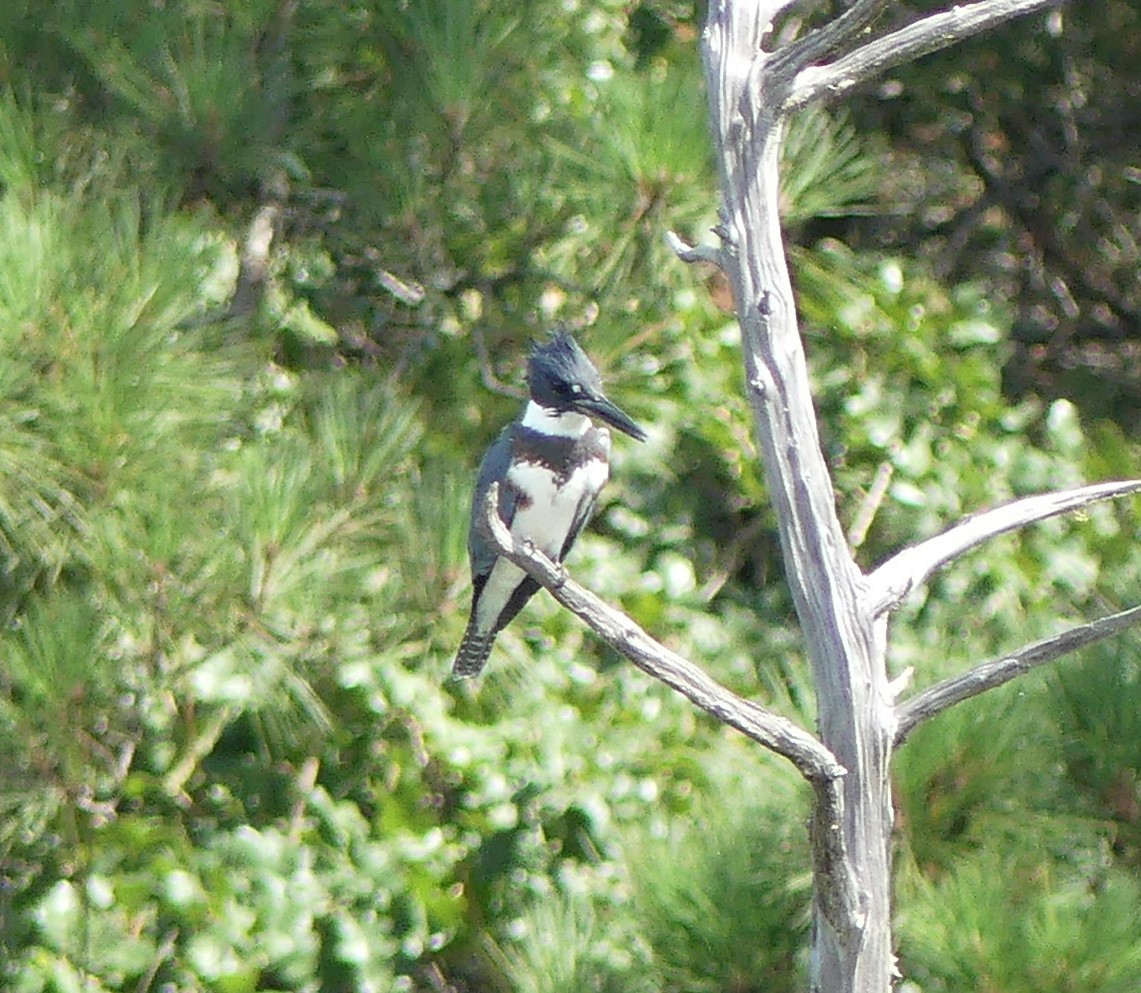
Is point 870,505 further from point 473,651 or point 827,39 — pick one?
point 827,39

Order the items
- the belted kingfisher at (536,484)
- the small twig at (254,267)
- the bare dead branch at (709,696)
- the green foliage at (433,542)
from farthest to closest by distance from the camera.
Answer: the small twig at (254,267) < the belted kingfisher at (536,484) < the green foliage at (433,542) < the bare dead branch at (709,696)

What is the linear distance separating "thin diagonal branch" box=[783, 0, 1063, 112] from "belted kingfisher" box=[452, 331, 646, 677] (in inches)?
25.1

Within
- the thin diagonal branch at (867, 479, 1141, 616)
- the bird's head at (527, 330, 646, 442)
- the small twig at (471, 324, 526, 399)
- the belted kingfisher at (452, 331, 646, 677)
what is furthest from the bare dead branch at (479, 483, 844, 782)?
the small twig at (471, 324, 526, 399)

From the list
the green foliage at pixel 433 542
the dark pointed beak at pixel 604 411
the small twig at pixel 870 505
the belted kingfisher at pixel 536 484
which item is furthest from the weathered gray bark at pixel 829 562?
the small twig at pixel 870 505

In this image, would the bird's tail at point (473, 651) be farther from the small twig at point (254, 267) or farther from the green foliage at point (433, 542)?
the small twig at point (254, 267)

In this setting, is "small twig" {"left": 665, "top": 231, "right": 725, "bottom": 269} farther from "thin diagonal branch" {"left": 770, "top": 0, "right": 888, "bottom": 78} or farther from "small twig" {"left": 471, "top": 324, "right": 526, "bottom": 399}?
"small twig" {"left": 471, "top": 324, "right": 526, "bottom": 399}

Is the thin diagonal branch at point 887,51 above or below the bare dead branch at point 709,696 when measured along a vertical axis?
above

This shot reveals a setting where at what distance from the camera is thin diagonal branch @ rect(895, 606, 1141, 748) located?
156 cm

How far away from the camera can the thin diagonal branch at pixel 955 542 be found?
1616 mm

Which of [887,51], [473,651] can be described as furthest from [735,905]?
[887,51]

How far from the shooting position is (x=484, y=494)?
2266 millimetres

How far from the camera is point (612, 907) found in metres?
2.47

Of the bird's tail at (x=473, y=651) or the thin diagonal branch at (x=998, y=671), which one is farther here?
the bird's tail at (x=473, y=651)

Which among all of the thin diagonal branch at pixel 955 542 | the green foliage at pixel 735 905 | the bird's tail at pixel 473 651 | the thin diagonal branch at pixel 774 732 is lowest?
the green foliage at pixel 735 905
